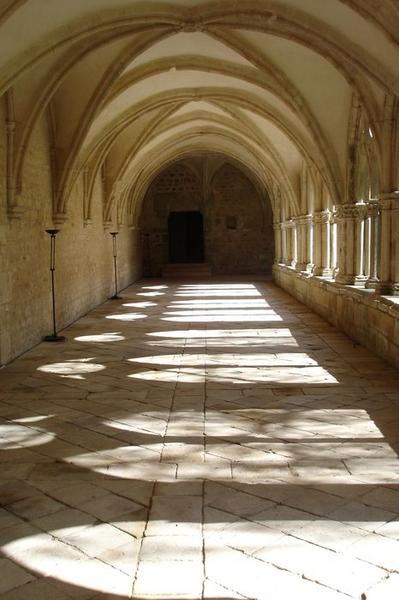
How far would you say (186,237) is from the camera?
26.9 metres

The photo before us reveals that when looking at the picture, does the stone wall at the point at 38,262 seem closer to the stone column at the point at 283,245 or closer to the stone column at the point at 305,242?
the stone column at the point at 305,242

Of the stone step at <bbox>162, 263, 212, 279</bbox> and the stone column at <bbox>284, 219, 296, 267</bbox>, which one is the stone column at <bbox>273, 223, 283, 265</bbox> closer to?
the stone column at <bbox>284, 219, 296, 267</bbox>

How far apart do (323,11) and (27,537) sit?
19.6 feet

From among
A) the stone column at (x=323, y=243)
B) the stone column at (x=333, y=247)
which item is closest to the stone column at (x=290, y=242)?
the stone column at (x=323, y=243)

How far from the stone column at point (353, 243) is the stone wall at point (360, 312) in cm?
27

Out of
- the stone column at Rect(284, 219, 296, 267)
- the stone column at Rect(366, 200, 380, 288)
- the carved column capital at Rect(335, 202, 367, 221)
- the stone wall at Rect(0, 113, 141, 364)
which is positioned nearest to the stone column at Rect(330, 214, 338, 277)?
the carved column capital at Rect(335, 202, 367, 221)

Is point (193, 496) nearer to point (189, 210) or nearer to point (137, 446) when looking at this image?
point (137, 446)

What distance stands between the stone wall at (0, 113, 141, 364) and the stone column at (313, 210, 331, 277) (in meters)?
4.63

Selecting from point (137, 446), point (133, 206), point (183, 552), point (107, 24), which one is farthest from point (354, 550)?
point (133, 206)

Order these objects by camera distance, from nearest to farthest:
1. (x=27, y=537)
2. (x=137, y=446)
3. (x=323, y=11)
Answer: (x=27, y=537) → (x=137, y=446) → (x=323, y=11)

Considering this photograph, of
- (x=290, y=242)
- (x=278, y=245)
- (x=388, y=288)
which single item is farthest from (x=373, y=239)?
(x=278, y=245)

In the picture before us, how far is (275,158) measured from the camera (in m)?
15.2

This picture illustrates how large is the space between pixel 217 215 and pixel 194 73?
13.1m

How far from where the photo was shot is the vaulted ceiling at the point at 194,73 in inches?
260
